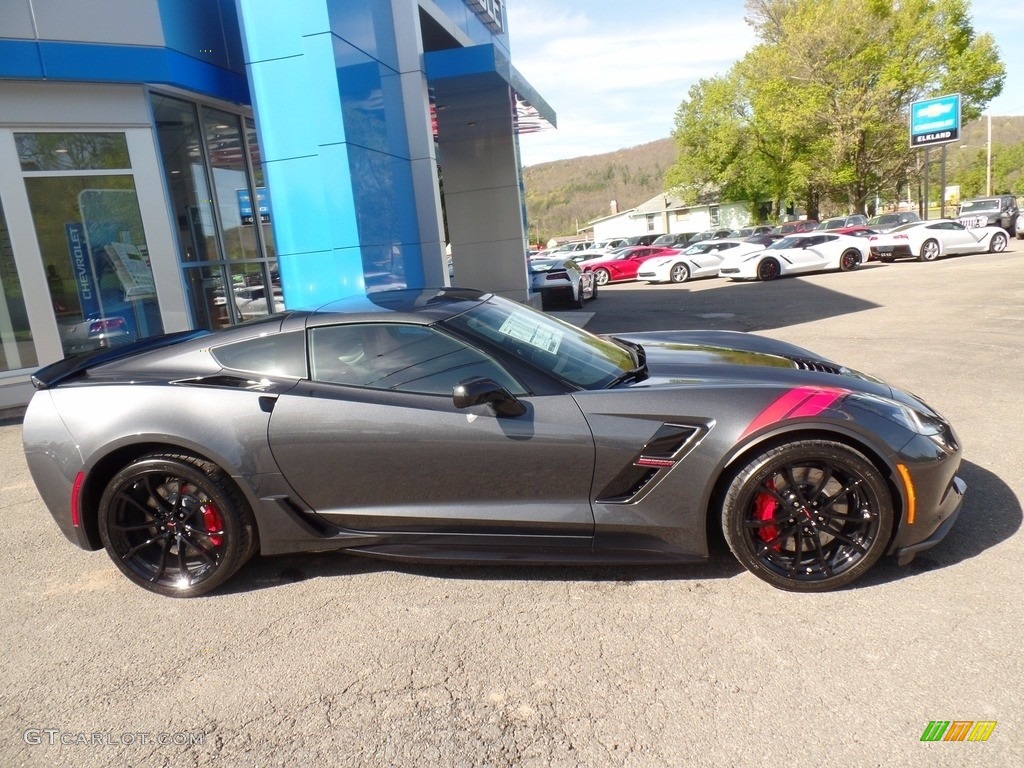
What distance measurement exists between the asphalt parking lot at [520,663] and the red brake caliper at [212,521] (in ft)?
0.91

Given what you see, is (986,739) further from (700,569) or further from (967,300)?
(967,300)

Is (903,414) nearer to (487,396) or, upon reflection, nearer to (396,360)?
(487,396)

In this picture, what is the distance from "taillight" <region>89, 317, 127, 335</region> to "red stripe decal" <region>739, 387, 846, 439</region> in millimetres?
8730

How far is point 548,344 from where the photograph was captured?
11.9 feet

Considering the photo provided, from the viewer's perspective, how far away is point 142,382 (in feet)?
11.7

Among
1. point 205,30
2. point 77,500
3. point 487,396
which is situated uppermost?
point 205,30

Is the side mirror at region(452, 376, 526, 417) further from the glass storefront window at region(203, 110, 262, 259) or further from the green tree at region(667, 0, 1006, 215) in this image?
the green tree at region(667, 0, 1006, 215)

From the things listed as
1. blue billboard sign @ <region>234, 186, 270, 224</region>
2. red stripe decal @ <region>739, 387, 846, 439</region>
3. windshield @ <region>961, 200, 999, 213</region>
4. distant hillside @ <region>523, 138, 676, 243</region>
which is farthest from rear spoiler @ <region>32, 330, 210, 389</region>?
distant hillside @ <region>523, 138, 676, 243</region>

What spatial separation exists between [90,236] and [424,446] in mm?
7829

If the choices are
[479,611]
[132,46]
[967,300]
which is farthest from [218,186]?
[967,300]

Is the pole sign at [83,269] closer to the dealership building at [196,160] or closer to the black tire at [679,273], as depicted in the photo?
the dealership building at [196,160]

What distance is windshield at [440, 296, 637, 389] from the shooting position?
3385mm

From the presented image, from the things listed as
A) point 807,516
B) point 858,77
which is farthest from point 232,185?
point 858,77

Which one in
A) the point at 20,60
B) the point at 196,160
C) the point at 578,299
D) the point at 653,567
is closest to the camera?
the point at 653,567
